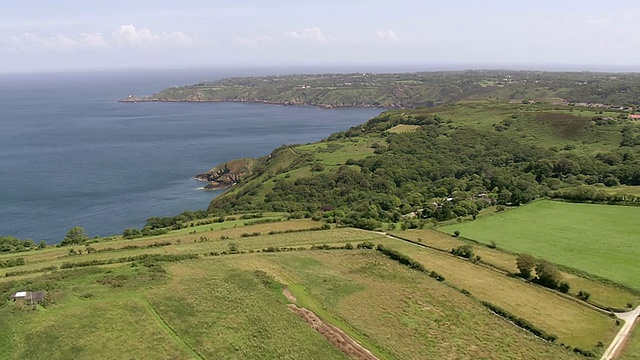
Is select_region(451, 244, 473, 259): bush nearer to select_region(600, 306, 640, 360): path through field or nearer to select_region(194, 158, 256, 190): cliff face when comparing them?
select_region(600, 306, 640, 360): path through field

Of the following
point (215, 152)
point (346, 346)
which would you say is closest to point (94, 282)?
point (346, 346)

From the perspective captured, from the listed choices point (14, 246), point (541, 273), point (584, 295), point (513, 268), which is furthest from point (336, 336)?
point (14, 246)

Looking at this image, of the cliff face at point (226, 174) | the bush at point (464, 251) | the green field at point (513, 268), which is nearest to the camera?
the green field at point (513, 268)

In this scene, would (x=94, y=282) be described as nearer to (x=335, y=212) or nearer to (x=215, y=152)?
(x=335, y=212)

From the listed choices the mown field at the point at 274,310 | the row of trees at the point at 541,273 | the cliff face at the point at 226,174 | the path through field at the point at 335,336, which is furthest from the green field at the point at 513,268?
the cliff face at the point at 226,174

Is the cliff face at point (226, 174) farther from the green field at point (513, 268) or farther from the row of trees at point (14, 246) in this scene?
the green field at point (513, 268)

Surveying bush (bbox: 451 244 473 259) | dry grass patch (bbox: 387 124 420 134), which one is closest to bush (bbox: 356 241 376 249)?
bush (bbox: 451 244 473 259)
